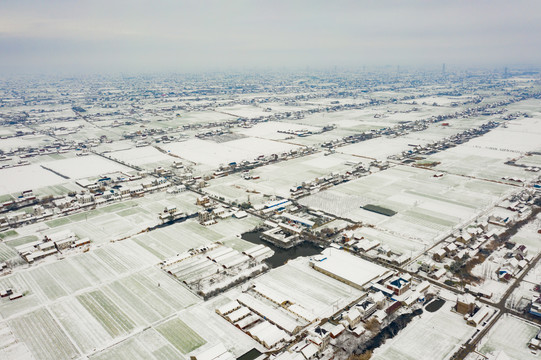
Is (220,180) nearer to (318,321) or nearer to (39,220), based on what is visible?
(39,220)

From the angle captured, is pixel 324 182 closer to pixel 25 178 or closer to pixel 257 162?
pixel 257 162

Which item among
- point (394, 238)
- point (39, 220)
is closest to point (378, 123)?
point (394, 238)

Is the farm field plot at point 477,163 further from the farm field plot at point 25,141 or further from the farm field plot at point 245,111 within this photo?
the farm field plot at point 25,141

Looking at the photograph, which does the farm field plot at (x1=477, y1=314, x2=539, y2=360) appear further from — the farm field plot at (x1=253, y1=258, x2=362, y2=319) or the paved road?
the farm field plot at (x1=253, y1=258, x2=362, y2=319)

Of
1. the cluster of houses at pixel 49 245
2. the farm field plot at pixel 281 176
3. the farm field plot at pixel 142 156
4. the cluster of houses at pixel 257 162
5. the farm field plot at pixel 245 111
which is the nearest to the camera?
the cluster of houses at pixel 49 245

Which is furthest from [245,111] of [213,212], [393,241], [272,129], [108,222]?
[393,241]

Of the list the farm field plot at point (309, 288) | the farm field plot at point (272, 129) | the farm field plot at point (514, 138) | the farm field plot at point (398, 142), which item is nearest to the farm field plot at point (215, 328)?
the farm field plot at point (309, 288)

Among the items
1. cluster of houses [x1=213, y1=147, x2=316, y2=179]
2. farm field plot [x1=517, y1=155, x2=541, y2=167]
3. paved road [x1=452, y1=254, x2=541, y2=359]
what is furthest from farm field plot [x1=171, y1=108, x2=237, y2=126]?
paved road [x1=452, y1=254, x2=541, y2=359]
